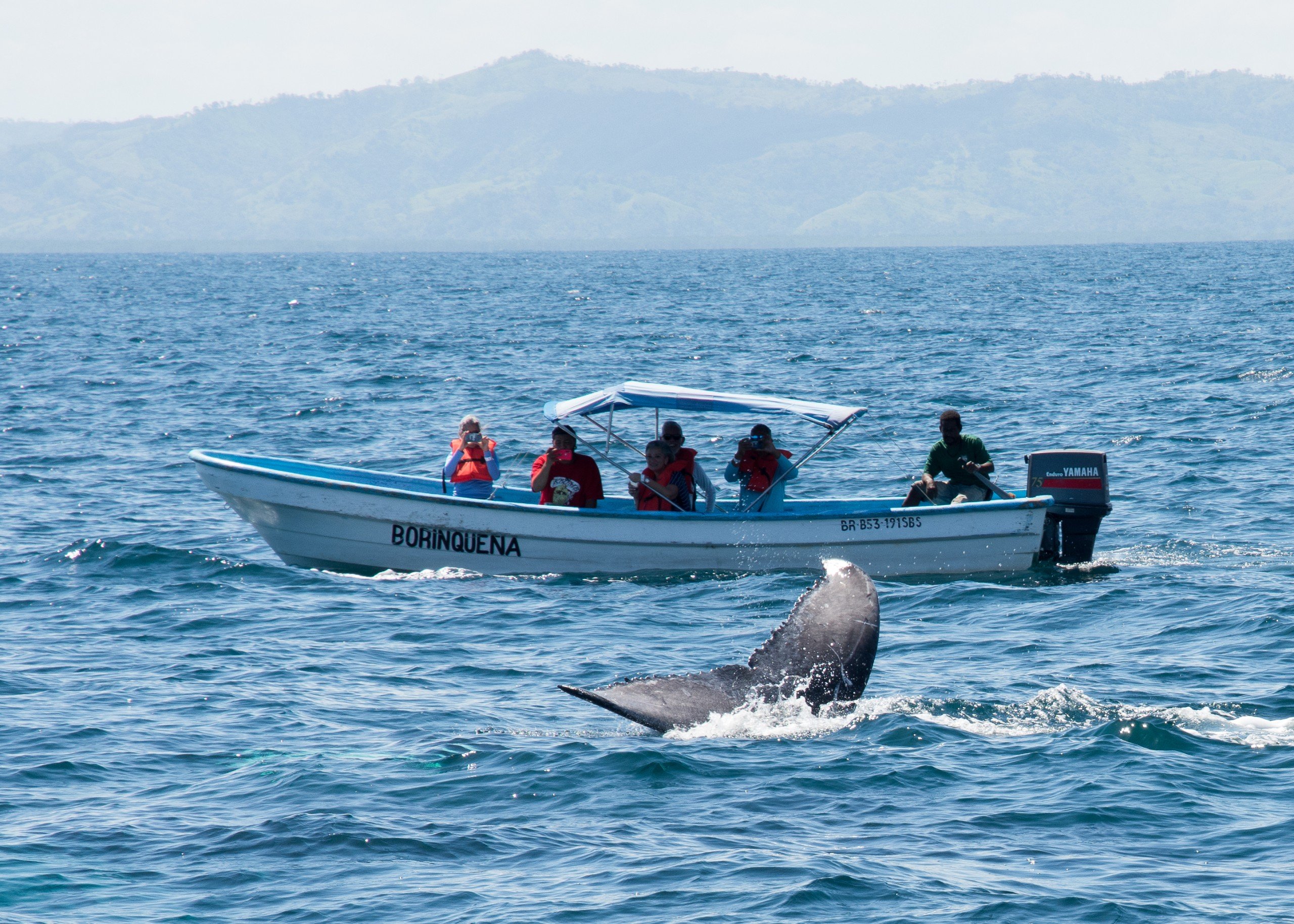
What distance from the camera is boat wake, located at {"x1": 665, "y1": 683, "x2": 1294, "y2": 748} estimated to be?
38.0 feet

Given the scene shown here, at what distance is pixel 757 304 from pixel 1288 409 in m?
51.5

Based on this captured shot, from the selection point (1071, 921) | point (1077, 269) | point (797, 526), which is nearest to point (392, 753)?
point (1071, 921)

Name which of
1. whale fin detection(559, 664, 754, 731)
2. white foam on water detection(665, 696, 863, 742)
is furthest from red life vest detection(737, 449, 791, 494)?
white foam on water detection(665, 696, 863, 742)

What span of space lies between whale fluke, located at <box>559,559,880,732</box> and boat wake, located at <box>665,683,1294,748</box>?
0.38 feet

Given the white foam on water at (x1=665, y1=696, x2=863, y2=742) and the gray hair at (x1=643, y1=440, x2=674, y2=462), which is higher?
the gray hair at (x1=643, y1=440, x2=674, y2=462)

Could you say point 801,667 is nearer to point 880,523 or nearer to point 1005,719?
point 1005,719

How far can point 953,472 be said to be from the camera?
18.7 metres

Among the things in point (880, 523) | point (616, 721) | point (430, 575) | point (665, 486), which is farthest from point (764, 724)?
point (430, 575)

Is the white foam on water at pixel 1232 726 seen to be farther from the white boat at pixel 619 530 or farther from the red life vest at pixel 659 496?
the red life vest at pixel 659 496

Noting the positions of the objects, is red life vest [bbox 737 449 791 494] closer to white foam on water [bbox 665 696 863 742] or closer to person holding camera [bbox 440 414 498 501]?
person holding camera [bbox 440 414 498 501]

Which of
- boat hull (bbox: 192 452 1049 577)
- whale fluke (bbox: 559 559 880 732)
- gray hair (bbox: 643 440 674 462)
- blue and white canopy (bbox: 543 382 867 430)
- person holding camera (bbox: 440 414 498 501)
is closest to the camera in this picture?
whale fluke (bbox: 559 559 880 732)

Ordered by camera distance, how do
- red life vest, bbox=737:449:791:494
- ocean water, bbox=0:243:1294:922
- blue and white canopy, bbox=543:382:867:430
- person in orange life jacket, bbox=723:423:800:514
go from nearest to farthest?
1. ocean water, bbox=0:243:1294:922
2. blue and white canopy, bbox=543:382:867:430
3. person in orange life jacket, bbox=723:423:800:514
4. red life vest, bbox=737:449:791:494

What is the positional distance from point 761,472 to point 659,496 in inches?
56.4

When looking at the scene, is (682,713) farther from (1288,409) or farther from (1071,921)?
(1288,409)
